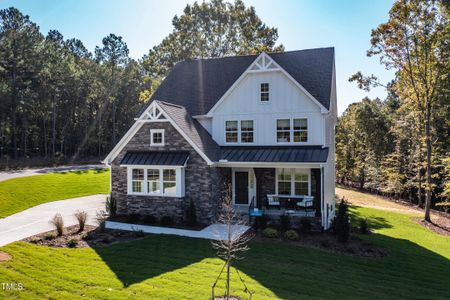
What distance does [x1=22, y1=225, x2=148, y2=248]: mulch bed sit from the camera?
13109 mm

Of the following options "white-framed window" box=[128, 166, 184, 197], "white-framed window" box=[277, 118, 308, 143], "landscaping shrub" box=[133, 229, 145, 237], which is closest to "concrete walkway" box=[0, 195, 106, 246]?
"white-framed window" box=[128, 166, 184, 197]

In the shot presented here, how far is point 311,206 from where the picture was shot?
672 inches

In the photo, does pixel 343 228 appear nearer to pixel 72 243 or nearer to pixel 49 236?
pixel 72 243

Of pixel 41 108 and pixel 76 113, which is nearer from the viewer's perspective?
pixel 41 108

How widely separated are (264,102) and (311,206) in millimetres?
6459

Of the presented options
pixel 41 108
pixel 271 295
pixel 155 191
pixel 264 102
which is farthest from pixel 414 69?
pixel 41 108

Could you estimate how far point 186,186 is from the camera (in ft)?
57.6

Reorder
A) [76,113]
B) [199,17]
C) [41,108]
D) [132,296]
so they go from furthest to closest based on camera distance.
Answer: [76,113] → [41,108] → [199,17] → [132,296]

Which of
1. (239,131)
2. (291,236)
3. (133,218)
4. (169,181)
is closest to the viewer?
(291,236)

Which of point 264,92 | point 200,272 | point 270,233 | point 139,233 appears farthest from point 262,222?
point 264,92

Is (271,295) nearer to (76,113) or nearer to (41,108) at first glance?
(41,108)

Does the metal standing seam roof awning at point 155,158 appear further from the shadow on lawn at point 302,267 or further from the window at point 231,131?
the shadow on lawn at point 302,267

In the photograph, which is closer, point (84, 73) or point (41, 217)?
point (41, 217)

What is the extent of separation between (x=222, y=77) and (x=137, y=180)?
969 cm
